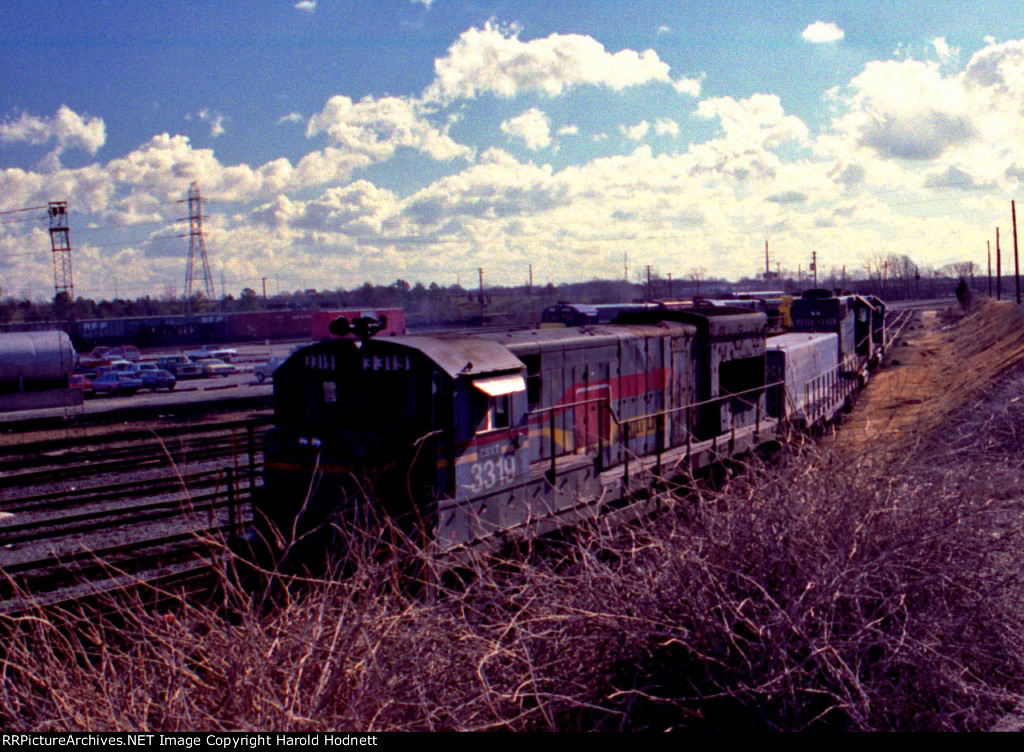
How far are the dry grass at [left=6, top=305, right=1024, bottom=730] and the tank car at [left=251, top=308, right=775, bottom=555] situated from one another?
122 cm

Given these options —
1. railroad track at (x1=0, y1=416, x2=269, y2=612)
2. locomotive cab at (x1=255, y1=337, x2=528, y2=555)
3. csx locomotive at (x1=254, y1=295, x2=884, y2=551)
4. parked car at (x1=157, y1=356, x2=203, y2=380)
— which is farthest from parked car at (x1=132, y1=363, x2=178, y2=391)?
locomotive cab at (x1=255, y1=337, x2=528, y2=555)

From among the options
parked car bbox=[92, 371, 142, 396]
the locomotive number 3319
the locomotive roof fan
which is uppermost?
the locomotive roof fan

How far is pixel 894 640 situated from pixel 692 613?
120 centimetres

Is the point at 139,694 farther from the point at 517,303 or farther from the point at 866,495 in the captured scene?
the point at 517,303

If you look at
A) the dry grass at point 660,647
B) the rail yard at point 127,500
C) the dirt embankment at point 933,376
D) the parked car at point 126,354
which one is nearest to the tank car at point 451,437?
the rail yard at point 127,500

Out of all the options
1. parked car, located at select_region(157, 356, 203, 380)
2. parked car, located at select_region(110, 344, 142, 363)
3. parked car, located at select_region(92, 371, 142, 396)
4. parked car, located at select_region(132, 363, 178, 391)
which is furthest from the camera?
parked car, located at select_region(110, 344, 142, 363)

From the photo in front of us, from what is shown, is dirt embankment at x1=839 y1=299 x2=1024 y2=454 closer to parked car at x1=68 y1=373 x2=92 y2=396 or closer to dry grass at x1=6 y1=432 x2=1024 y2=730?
dry grass at x1=6 y1=432 x2=1024 y2=730

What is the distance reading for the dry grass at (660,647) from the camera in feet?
14.1

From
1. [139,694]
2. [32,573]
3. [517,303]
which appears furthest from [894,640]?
[517,303]

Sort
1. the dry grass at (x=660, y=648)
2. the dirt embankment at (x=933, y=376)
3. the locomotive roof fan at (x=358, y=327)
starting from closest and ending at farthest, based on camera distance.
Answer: the dry grass at (x=660, y=648), the locomotive roof fan at (x=358, y=327), the dirt embankment at (x=933, y=376)

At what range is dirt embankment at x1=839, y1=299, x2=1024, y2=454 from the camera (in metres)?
13.7

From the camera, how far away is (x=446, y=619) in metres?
5.14

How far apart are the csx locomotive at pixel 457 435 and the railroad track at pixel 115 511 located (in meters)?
0.96

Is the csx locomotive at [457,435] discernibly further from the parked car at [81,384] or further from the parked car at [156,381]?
the parked car at [156,381]
